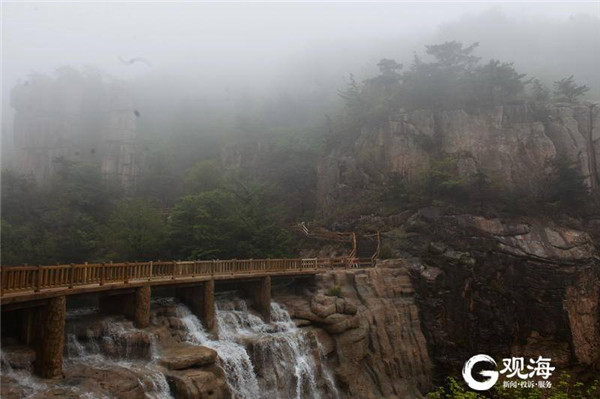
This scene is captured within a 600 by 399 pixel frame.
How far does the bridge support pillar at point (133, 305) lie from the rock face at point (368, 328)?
28.8ft

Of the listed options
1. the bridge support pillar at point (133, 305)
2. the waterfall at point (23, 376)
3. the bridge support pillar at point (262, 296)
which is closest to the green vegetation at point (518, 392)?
the bridge support pillar at point (262, 296)

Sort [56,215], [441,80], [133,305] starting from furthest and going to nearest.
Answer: [441,80] < [56,215] < [133,305]

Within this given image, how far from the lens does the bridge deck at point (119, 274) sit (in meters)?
13.1

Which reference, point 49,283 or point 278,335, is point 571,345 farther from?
point 49,283

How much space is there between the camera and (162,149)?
5612 centimetres

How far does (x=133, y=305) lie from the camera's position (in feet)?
60.4

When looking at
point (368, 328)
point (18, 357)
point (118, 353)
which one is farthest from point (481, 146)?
point (18, 357)

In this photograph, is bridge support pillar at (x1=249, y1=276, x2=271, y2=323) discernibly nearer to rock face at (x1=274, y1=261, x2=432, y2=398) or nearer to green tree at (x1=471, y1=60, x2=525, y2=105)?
rock face at (x1=274, y1=261, x2=432, y2=398)


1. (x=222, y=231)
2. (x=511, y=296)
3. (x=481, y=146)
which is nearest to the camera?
(x=511, y=296)

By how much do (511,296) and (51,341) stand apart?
89.3 ft

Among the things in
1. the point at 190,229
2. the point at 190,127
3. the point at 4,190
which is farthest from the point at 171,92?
the point at 190,229

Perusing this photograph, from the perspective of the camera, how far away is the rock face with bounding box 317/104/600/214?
121 feet

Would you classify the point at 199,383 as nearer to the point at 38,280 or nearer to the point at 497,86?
the point at 38,280

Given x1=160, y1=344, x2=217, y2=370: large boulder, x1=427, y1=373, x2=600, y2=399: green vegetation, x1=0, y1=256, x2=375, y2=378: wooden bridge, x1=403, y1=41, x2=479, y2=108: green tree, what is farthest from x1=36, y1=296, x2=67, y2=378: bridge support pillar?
x1=403, y1=41, x2=479, y2=108: green tree
